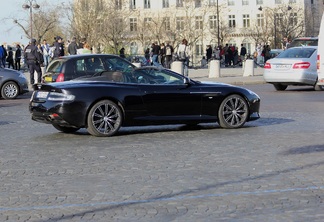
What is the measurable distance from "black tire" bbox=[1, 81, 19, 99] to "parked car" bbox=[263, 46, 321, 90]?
8120 millimetres

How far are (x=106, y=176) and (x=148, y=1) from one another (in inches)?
4602

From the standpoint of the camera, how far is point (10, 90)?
29141mm

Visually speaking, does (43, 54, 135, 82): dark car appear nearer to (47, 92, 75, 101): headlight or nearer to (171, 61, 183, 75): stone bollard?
(47, 92, 75, 101): headlight

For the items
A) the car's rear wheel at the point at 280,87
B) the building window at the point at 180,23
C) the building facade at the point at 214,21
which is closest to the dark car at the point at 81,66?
the car's rear wheel at the point at 280,87

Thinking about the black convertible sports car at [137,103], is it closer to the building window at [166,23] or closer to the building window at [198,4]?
the building window at [166,23]

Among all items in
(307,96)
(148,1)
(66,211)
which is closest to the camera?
(66,211)

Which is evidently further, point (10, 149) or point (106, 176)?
point (10, 149)

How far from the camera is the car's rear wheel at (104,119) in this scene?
50.4 feet

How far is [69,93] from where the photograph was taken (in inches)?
604

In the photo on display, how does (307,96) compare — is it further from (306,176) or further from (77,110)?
(306,176)

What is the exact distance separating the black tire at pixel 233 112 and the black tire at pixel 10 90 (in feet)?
45.5

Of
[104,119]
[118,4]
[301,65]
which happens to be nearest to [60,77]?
[104,119]

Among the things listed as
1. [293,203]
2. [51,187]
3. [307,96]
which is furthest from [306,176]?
[307,96]

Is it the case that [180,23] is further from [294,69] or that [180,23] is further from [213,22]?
[294,69]
